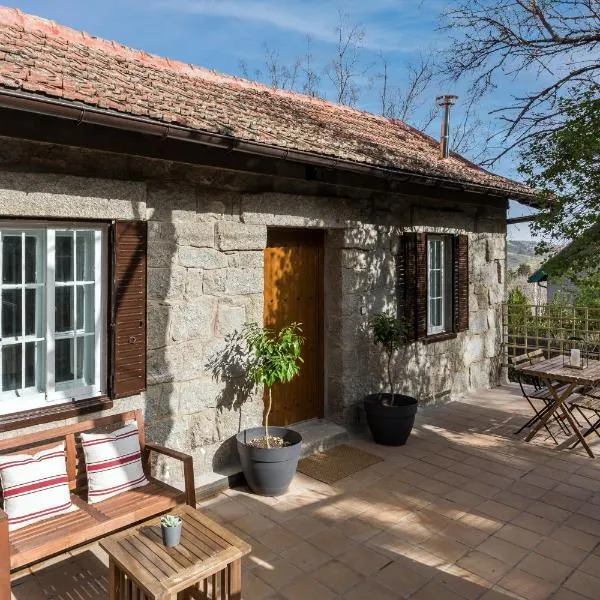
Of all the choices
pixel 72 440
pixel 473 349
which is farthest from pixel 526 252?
pixel 72 440

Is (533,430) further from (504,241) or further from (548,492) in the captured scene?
(504,241)

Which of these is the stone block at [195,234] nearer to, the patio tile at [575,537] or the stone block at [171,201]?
the stone block at [171,201]

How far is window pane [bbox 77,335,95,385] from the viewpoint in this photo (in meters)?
4.17

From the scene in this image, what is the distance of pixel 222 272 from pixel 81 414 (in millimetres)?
1748

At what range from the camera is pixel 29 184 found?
3.65 meters

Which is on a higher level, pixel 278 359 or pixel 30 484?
pixel 278 359

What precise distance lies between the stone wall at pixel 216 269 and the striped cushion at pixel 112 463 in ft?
1.35

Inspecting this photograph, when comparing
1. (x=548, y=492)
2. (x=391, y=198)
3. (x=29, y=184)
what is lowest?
(x=548, y=492)

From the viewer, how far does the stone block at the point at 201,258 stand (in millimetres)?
4602

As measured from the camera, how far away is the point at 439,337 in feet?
24.7

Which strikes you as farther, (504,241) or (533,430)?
(504,241)

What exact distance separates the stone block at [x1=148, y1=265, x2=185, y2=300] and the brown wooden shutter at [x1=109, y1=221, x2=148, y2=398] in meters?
0.11

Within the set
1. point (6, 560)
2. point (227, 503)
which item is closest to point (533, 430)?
point (227, 503)

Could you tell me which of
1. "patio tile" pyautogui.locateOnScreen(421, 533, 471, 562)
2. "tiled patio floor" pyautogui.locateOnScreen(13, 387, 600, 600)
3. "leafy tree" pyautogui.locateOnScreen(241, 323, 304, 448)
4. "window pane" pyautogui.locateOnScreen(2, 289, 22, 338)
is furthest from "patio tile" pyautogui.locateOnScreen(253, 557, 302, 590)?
"window pane" pyautogui.locateOnScreen(2, 289, 22, 338)
